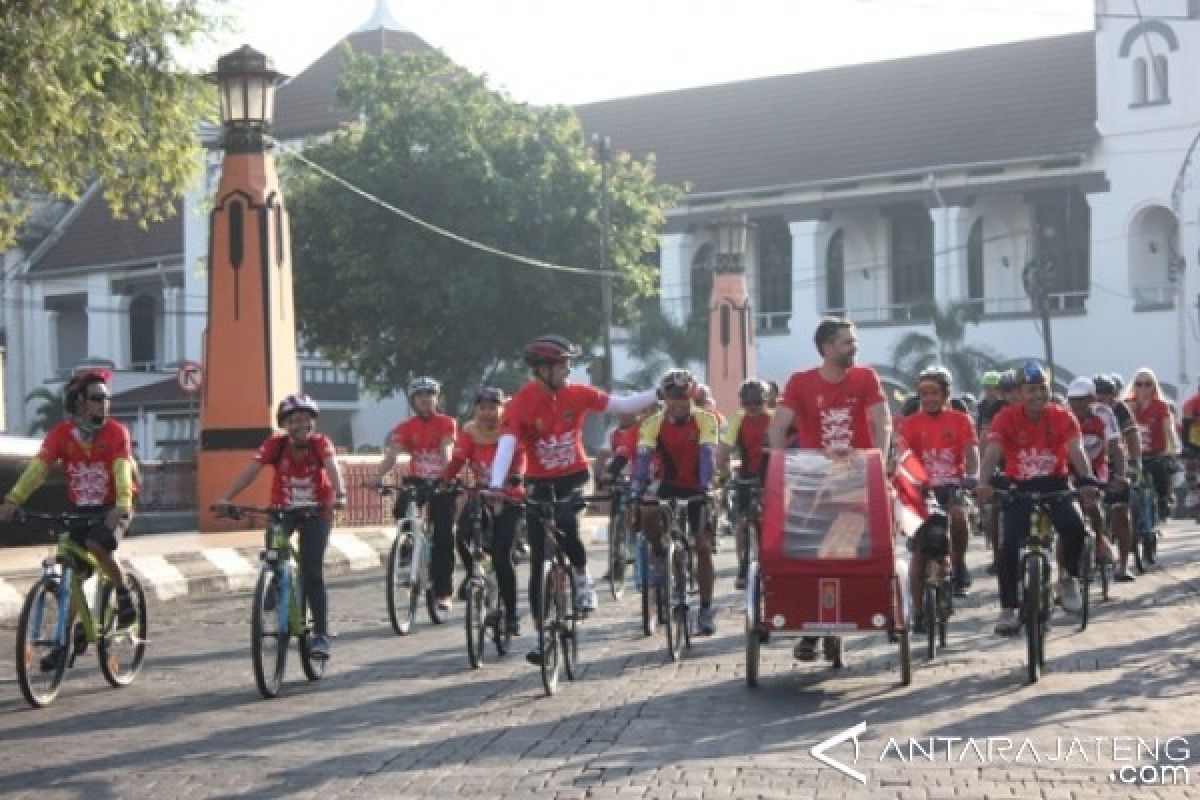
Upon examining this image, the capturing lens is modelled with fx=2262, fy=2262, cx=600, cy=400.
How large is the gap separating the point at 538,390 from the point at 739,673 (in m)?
2.00

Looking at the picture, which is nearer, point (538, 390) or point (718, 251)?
point (538, 390)

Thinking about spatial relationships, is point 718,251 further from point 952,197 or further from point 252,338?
point 952,197

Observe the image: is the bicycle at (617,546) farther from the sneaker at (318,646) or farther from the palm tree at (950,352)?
the palm tree at (950,352)

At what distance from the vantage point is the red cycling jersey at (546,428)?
13.0 metres

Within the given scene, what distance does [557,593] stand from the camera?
496 inches

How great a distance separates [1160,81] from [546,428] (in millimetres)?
54072

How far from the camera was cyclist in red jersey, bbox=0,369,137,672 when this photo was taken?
41.6ft

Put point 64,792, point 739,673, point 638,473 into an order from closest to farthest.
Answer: point 64,792 < point 739,673 < point 638,473

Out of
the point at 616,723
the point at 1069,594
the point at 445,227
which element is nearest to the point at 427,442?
the point at 1069,594

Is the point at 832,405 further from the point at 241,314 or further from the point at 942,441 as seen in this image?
the point at 241,314

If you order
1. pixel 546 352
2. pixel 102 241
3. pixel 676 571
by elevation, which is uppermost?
pixel 102 241

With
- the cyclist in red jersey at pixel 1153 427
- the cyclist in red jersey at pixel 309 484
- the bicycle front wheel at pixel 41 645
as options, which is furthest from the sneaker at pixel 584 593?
the cyclist in red jersey at pixel 1153 427

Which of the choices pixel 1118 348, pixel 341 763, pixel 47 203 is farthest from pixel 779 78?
pixel 341 763

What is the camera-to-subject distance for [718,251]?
43844 mm
